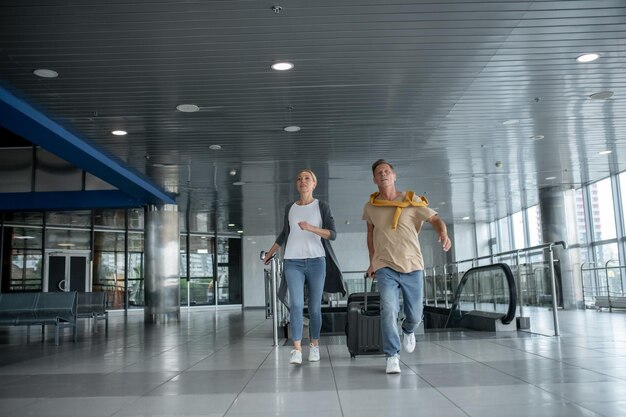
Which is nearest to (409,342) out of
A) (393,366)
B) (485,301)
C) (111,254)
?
(393,366)

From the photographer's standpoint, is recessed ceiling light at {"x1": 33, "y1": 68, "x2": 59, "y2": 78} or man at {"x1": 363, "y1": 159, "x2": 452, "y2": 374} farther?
recessed ceiling light at {"x1": 33, "y1": 68, "x2": 59, "y2": 78}

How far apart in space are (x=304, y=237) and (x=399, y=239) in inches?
36.2

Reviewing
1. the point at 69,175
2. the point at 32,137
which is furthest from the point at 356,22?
the point at 69,175

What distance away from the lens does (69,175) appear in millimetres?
14227

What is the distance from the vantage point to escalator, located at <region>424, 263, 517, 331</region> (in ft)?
26.3

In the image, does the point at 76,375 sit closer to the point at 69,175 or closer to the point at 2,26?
the point at 2,26

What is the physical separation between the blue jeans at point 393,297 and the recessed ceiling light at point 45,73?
16.3 ft

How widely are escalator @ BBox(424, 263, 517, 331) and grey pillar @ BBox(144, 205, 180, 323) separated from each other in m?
7.28

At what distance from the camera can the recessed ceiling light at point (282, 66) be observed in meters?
7.08

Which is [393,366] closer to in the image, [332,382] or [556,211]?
[332,382]

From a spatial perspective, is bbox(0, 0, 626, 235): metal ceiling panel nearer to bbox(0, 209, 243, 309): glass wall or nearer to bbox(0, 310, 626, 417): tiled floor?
bbox(0, 310, 626, 417): tiled floor

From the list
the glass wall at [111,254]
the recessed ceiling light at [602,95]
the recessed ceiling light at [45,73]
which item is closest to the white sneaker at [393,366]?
the recessed ceiling light at [45,73]

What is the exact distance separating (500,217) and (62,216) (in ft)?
57.7

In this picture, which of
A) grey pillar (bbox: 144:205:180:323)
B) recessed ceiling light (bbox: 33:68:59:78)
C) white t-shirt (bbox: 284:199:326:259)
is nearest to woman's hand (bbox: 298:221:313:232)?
white t-shirt (bbox: 284:199:326:259)
